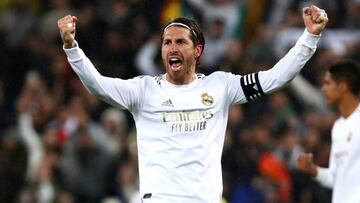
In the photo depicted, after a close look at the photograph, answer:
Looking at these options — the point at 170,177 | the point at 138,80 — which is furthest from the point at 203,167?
the point at 138,80

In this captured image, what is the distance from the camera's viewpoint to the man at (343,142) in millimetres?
10461

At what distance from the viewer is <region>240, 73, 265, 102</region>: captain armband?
8.74 m

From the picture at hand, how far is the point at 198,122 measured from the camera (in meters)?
8.70

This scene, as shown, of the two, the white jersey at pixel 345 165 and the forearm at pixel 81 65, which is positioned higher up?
the forearm at pixel 81 65

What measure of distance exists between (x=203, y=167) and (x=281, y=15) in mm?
8843

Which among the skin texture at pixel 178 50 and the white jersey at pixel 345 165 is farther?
the white jersey at pixel 345 165

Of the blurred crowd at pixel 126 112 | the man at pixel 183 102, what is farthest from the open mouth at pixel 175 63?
the blurred crowd at pixel 126 112

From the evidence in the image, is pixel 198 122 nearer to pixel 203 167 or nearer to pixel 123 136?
pixel 203 167

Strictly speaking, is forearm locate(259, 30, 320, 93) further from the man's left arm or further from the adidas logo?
the adidas logo

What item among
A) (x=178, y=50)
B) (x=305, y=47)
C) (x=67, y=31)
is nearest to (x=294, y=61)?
(x=305, y=47)

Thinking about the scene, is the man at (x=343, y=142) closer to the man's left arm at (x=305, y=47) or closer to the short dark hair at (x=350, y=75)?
the short dark hair at (x=350, y=75)

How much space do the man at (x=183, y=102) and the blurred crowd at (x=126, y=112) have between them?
4862 millimetres

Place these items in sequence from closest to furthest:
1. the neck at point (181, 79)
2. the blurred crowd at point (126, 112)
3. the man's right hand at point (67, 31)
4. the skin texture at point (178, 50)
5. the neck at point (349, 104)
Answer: the man's right hand at point (67, 31) < the skin texture at point (178, 50) < the neck at point (181, 79) < the neck at point (349, 104) < the blurred crowd at point (126, 112)

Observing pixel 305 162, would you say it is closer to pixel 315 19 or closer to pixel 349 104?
pixel 349 104
